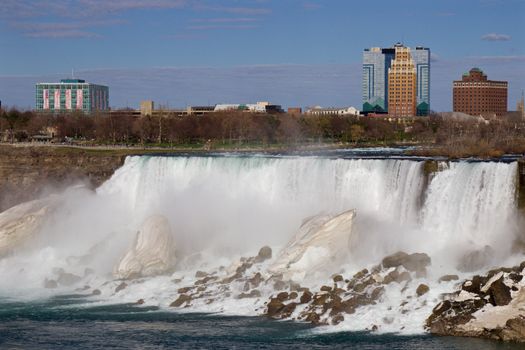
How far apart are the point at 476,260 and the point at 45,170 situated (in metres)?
32.7

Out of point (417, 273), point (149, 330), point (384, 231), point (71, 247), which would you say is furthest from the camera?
point (71, 247)

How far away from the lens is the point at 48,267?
147ft

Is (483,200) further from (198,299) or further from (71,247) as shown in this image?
(71,247)

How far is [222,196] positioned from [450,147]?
20.1m

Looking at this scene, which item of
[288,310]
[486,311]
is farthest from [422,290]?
[288,310]

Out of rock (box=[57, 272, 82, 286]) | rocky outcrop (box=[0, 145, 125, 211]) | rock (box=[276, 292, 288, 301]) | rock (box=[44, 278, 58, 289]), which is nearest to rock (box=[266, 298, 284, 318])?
rock (box=[276, 292, 288, 301])

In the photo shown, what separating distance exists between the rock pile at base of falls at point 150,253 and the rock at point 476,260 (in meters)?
13.0

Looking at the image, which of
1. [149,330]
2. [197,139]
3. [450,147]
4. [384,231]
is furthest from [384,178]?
[197,139]

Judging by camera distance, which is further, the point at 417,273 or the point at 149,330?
the point at 417,273

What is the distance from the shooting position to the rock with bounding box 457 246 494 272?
114ft

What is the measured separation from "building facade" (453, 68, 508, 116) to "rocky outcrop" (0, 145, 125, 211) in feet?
456

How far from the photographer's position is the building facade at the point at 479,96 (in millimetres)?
190500

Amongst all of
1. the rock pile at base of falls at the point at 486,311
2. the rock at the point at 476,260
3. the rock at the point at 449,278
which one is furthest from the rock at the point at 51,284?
the rock pile at base of falls at the point at 486,311

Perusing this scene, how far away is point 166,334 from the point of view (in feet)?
101
